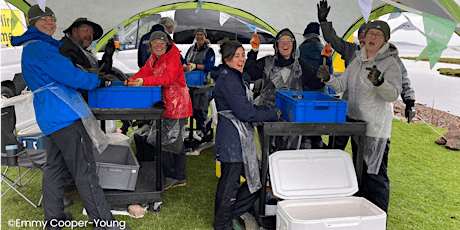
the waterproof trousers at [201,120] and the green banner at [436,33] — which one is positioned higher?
the green banner at [436,33]

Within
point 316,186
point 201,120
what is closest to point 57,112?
point 316,186

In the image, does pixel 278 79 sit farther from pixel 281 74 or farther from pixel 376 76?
pixel 376 76

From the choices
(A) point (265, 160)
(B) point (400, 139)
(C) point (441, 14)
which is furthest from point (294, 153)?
(B) point (400, 139)

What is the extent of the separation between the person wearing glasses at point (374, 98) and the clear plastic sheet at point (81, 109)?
1.73 meters

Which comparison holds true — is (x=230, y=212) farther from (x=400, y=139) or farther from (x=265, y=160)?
(x=400, y=139)

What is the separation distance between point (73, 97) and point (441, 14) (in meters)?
2.61

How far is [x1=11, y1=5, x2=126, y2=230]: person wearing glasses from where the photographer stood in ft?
7.13

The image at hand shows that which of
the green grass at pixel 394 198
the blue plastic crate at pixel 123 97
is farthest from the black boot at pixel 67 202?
the blue plastic crate at pixel 123 97

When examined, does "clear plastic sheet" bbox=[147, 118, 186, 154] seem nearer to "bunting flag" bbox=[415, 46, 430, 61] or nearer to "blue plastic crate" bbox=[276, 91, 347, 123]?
"blue plastic crate" bbox=[276, 91, 347, 123]

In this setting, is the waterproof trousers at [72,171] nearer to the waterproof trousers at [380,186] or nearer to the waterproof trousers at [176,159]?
the waterproof trousers at [176,159]

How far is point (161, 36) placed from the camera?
301 centimetres

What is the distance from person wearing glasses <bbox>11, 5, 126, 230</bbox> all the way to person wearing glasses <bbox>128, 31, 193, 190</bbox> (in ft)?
1.92

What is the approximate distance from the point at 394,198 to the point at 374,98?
1274 mm

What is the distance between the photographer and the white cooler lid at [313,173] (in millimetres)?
2515
